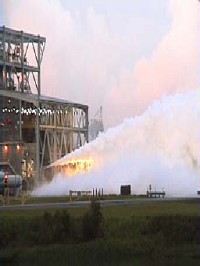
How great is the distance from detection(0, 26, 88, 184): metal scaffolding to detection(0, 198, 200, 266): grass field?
48.6 metres

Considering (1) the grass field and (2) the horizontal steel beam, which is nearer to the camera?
(1) the grass field

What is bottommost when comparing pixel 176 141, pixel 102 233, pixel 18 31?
pixel 102 233

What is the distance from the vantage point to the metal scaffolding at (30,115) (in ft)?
304

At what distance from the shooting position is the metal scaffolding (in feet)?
304

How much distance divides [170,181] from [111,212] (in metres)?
29.9

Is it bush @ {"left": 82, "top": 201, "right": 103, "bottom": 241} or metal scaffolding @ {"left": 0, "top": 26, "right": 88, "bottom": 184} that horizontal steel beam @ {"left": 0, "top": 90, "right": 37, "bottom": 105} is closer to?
metal scaffolding @ {"left": 0, "top": 26, "right": 88, "bottom": 184}

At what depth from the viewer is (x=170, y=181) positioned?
71562 mm

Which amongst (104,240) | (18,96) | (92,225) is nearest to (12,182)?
(18,96)

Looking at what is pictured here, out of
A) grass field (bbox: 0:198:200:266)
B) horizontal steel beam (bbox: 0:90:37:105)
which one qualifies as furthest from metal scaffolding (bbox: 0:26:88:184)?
grass field (bbox: 0:198:200:266)

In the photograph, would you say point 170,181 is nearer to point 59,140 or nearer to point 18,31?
point 59,140

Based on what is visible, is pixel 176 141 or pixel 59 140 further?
pixel 59 140

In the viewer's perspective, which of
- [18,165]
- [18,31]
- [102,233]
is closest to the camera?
Answer: [102,233]

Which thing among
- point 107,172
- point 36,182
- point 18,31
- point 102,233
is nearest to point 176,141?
point 107,172

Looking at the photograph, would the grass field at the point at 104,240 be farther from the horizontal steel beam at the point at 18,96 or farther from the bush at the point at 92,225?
the horizontal steel beam at the point at 18,96
